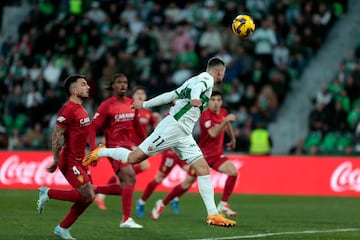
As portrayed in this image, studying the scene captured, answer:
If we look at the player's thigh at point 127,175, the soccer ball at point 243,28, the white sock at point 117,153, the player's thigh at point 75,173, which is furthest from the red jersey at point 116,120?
the player's thigh at point 75,173

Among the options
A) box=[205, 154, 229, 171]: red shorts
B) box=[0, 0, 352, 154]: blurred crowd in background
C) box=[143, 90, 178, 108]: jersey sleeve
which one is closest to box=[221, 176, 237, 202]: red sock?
box=[205, 154, 229, 171]: red shorts

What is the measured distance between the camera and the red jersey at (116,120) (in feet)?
55.7

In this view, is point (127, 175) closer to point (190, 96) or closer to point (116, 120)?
point (116, 120)

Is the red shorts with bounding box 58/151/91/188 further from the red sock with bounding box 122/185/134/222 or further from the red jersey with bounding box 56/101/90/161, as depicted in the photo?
the red sock with bounding box 122/185/134/222

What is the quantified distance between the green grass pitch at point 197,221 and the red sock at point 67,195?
578 mm

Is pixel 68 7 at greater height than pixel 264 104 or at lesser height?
greater

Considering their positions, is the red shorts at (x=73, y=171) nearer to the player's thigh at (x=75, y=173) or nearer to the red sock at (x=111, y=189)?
the player's thigh at (x=75, y=173)

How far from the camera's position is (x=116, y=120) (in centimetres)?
1700

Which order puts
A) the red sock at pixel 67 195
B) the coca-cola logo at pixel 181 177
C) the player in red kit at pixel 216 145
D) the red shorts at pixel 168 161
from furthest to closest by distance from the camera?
1. the coca-cola logo at pixel 181 177
2. the red shorts at pixel 168 161
3. the player in red kit at pixel 216 145
4. the red sock at pixel 67 195

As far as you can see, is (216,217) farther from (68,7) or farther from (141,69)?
(68,7)

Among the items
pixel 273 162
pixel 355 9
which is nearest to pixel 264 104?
pixel 273 162

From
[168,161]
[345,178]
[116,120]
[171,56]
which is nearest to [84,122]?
[116,120]

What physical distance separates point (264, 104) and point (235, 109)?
2.90 feet

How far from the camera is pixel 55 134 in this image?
1354cm
